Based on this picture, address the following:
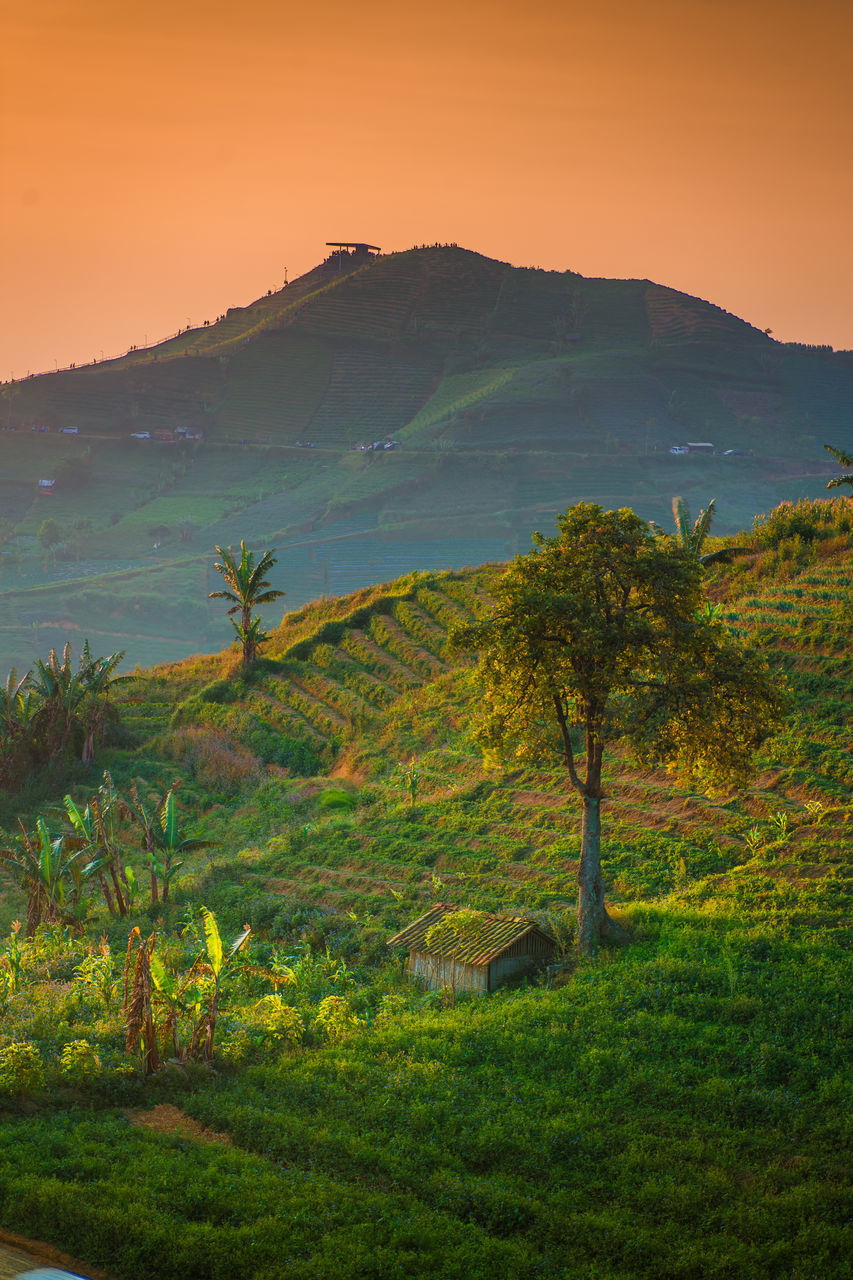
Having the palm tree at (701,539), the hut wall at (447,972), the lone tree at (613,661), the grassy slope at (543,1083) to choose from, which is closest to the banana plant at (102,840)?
the grassy slope at (543,1083)

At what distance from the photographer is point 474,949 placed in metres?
16.8

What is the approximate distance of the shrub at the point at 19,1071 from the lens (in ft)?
39.7

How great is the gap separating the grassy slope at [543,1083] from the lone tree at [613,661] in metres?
2.71

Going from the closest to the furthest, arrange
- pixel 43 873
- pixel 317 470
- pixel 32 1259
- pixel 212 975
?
pixel 32 1259 < pixel 212 975 < pixel 43 873 < pixel 317 470

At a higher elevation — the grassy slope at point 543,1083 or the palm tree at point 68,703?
the palm tree at point 68,703

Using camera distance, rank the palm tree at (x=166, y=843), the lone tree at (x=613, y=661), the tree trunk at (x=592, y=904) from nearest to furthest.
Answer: the lone tree at (x=613, y=661) → the tree trunk at (x=592, y=904) → the palm tree at (x=166, y=843)

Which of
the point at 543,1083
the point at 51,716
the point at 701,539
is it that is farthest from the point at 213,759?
the point at 543,1083

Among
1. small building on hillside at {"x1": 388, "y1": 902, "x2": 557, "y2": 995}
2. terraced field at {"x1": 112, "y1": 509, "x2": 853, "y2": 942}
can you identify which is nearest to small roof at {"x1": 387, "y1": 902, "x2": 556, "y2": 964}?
small building on hillside at {"x1": 388, "y1": 902, "x2": 557, "y2": 995}

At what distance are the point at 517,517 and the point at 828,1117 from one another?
13884 centimetres

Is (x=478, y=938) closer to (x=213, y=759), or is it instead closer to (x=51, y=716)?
(x=213, y=759)

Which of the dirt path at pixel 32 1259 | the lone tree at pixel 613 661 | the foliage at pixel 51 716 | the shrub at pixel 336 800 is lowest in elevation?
the dirt path at pixel 32 1259

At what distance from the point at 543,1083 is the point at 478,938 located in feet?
15.7

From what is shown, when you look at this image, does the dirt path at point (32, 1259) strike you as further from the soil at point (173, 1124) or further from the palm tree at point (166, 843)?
the palm tree at point (166, 843)

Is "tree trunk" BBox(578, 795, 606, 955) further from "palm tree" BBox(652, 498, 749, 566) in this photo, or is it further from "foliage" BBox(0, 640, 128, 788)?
"foliage" BBox(0, 640, 128, 788)
